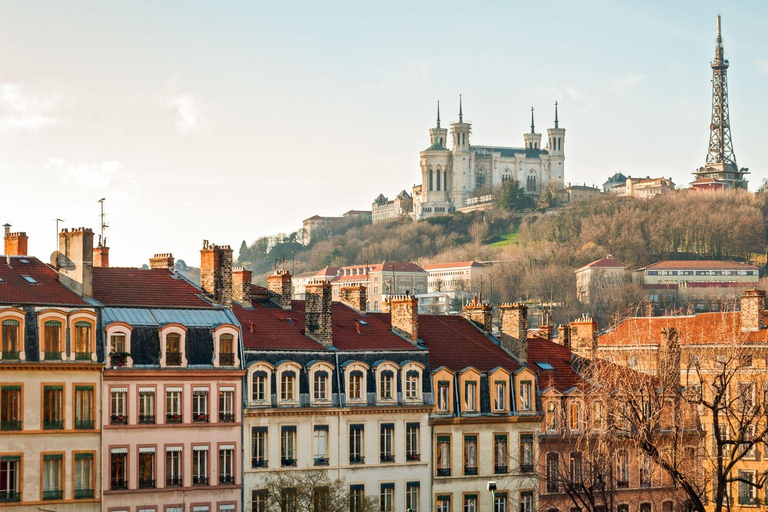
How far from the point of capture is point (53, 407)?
163 feet

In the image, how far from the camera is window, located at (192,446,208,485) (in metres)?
51.8

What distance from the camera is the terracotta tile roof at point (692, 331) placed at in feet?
228

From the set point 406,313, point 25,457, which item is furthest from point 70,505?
point 406,313

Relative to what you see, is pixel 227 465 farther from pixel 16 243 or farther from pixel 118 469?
pixel 16 243

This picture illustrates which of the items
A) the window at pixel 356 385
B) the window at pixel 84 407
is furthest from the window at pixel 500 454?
the window at pixel 84 407

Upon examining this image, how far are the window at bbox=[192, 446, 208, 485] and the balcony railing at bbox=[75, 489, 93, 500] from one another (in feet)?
11.7

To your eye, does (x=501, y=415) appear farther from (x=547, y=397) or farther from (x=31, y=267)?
(x=31, y=267)

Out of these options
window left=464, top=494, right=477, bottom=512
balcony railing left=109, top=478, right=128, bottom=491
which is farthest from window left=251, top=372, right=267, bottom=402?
window left=464, top=494, right=477, bottom=512

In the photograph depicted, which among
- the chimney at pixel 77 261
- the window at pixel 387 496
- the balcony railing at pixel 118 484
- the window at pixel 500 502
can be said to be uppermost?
the chimney at pixel 77 261

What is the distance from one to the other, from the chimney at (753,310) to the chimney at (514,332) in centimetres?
1309

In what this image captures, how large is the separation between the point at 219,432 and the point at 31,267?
826 centimetres

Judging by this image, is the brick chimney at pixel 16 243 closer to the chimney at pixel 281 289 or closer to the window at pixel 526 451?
the chimney at pixel 281 289

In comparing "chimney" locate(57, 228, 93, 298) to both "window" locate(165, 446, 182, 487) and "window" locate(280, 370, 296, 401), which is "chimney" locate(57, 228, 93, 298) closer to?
"window" locate(165, 446, 182, 487)

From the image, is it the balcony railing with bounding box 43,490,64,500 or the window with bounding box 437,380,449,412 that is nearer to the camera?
the balcony railing with bounding box 43,490,64,500
